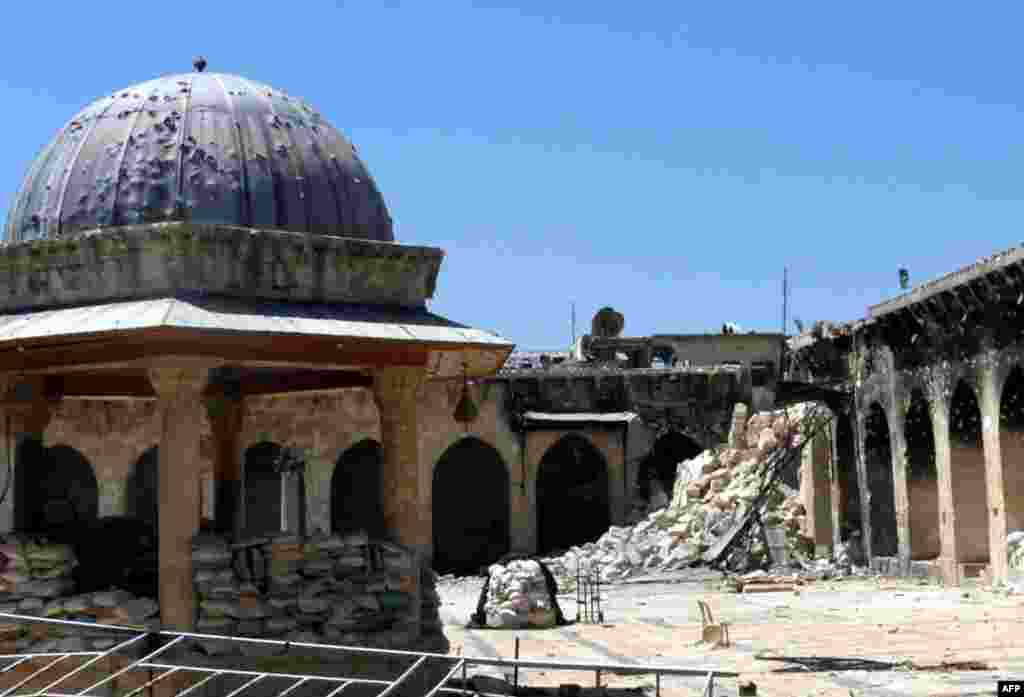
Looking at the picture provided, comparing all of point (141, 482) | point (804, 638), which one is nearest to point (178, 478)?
point (804, 638)

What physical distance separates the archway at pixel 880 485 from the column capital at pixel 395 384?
69.1 feet

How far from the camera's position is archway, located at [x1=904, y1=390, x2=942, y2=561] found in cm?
2875

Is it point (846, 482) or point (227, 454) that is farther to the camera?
point (846, 482)

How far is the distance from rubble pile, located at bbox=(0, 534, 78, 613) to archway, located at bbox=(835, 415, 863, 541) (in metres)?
23.2

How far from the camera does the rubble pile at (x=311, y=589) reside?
32.4 feet

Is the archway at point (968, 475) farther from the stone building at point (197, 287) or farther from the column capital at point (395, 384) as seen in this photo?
the column capital at point (395, 384)

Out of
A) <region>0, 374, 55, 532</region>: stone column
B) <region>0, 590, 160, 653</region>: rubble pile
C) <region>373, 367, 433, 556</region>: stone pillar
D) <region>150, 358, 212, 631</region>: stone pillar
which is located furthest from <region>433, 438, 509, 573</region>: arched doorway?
<region>150, 358, 212, 631</region>: stone pillar

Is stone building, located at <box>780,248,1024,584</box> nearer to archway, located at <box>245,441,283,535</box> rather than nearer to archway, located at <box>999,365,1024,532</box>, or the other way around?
archway, located at <box>999,365,1024,532</box>

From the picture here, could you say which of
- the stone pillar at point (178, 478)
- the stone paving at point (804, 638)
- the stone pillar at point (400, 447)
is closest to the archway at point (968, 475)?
the stone paving at point (804, 638)

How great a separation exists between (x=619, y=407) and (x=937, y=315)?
425 inches

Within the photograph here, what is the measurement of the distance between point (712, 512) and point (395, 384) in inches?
833

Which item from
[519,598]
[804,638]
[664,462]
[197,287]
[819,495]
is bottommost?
[804,638]

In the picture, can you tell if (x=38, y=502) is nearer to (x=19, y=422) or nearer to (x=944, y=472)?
(x=19, y=422)

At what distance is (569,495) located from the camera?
36.0 metres
